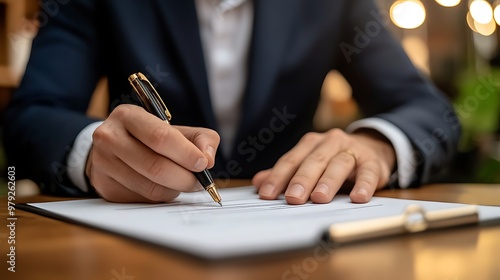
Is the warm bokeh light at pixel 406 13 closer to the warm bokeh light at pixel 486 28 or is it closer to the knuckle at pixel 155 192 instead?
the warm bokeh light at pixel 486 28

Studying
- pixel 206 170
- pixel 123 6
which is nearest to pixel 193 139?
pixel 206 170

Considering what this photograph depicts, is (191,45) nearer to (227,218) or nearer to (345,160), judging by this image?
(345,160)

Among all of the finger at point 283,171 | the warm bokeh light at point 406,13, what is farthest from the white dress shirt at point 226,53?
the warm bokeh light at point 406,13

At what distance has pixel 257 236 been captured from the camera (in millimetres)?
298

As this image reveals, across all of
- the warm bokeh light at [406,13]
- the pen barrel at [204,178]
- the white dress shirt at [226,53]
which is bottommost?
the pen barrel at [204,178]

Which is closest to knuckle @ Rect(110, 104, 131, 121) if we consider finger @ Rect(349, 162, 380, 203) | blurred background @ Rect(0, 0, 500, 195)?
finger @ Rect(349, 162, 380, 203)

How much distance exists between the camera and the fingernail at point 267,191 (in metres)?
0.51

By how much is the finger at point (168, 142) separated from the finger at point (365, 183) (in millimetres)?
147

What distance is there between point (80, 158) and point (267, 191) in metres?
0.23

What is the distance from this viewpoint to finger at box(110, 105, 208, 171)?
0.44 meters

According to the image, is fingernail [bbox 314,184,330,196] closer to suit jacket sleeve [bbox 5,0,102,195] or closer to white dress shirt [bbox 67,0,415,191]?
suit jacket sleeve [bbox 5,0,102,195]

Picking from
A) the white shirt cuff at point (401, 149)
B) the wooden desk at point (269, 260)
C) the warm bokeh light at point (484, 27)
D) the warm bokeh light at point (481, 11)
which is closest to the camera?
the wooden desk at point (269, 260)

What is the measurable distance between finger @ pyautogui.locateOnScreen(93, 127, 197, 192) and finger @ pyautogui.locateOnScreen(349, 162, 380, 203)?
152 mm

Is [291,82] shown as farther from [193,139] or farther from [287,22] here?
[193,139]
